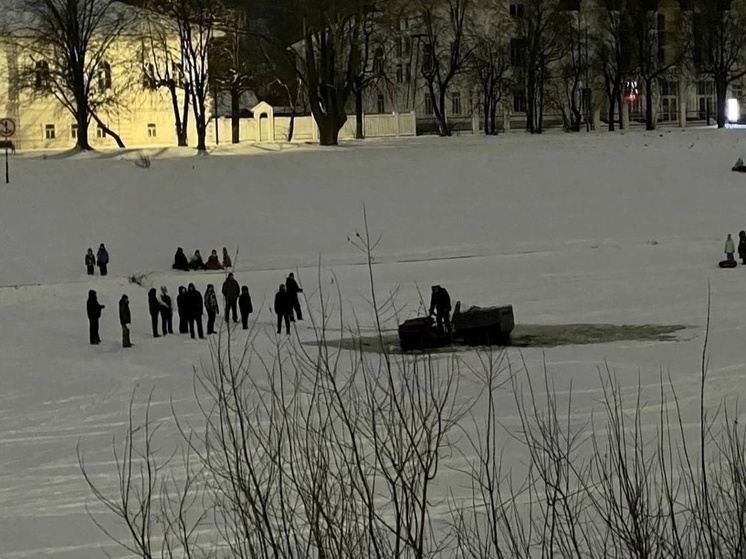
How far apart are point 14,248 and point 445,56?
37.7 meters

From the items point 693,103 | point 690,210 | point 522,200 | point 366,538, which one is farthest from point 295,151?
point 366,538

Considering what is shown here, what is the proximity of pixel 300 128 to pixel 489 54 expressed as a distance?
428 inches

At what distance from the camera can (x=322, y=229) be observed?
39156mm

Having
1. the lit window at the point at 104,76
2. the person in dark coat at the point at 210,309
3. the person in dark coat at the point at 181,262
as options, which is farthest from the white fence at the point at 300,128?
the person in dark coat at the point at 210,309

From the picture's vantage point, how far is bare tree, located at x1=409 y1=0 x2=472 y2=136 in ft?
208

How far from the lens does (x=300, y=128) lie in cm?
6675

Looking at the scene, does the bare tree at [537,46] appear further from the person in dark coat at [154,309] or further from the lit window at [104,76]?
the person in dark coat at [154,309]

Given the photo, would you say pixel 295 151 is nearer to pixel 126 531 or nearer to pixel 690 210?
pixel 690 210

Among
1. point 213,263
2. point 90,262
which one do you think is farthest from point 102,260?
point 213,263

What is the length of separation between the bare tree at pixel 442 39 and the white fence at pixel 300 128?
2.52 meters

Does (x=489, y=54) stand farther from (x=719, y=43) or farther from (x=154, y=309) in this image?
(x=154, y=309)

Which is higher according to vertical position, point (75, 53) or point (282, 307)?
point (75, 53)

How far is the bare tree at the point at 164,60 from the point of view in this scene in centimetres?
5672

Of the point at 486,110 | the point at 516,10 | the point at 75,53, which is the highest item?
the point at 516,10
